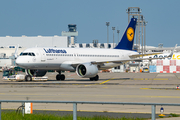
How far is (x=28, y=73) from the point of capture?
42.6 meters

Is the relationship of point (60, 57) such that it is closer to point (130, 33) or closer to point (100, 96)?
point (130, 33)

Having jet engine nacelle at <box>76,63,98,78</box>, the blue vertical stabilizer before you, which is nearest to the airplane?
jet engine nacelle at <box>76,63,98,78</box>

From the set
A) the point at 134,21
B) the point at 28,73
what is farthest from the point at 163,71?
the point at 28,73

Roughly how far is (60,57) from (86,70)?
404cm

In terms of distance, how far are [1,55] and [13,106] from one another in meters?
129

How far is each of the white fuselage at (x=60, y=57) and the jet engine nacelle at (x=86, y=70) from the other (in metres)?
1.17

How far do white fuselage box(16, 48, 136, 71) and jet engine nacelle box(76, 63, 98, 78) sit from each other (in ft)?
3.82

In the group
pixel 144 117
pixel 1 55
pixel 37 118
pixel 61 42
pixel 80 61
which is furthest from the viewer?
pixel 61 42

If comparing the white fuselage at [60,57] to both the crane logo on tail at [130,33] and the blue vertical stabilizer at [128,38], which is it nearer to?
the blue vertical stabilizer at [128,38]

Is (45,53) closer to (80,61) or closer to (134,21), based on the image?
(80,61)

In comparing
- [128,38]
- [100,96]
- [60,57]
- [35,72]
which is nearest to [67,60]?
[60,57]

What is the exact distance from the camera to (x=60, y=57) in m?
39.9

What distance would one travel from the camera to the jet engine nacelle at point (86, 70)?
126 ft

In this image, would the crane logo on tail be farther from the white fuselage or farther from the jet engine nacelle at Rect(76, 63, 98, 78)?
the jet engine nacelle at Rect(76, 63, 98, 78)
